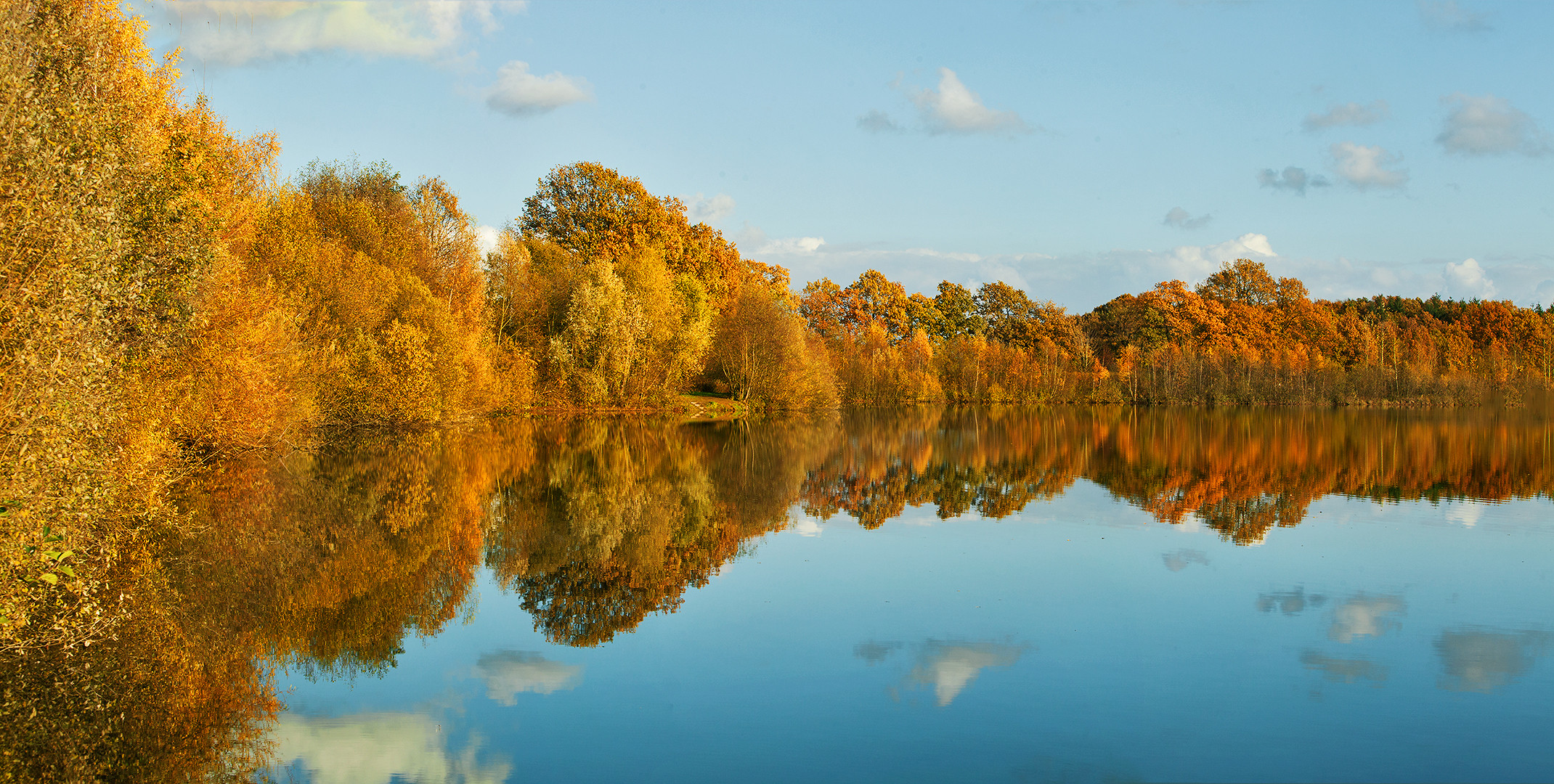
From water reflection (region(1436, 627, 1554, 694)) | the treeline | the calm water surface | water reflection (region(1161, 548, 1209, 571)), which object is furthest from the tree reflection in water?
the treeline

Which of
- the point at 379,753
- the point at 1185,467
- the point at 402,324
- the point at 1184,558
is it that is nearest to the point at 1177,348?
the point at 1185,467

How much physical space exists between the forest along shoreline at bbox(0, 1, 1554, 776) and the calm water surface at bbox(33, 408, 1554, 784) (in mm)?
1852

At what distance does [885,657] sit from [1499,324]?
115714 millimetres

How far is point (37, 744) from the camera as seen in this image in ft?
21.6

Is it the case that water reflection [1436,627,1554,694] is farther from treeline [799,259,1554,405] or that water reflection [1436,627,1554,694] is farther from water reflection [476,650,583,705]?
treeline [799,259,1554,405]

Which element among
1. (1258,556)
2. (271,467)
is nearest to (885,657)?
(1258,556)

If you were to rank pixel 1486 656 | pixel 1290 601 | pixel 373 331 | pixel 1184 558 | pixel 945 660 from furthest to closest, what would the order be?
pixel 373 331 < pixel 1184 558 < pixel 1290 601 < pixel 1486 656 < pixel 945 660

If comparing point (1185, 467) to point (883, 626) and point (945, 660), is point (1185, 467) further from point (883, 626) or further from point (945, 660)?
point (945, 660)

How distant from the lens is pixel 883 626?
10102 mm

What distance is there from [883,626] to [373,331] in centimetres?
2951

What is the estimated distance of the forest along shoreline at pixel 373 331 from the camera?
848 centimetres

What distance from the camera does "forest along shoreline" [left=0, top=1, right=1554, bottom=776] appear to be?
8.48 metres

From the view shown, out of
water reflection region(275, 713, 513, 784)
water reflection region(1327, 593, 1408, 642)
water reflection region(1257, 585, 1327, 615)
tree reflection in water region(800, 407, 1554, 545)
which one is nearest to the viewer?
water reflection region(275, 713, 513, 784)

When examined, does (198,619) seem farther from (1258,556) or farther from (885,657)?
(1258,556)
